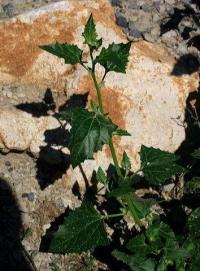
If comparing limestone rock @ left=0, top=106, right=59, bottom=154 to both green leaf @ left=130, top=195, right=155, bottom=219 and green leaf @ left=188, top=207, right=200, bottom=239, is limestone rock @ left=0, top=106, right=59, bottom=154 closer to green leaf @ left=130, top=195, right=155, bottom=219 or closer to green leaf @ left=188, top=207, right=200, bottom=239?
green leaf @ left=130, top=195, right=155, bottom=219

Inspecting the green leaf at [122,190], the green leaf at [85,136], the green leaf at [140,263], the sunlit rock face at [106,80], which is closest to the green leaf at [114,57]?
the green leaf at [85,136]

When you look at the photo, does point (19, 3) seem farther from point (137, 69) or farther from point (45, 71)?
point (137, 69)

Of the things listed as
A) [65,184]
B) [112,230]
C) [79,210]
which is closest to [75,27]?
[65,184]

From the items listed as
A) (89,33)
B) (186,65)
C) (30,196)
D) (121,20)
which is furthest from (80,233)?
(121,20)

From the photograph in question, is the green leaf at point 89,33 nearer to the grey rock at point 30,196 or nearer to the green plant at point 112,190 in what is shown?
the green plant at point 112,190

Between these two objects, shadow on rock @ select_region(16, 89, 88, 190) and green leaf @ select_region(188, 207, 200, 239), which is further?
shadow on rock @ select_region(16, 89, 88, 190)

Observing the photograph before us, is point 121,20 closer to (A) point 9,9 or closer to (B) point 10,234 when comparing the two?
(A) point 9,9

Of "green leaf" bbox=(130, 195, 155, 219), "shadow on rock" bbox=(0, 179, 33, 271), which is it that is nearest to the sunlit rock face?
"shadow on rock" bbox=(0, 179, 33, 271)
